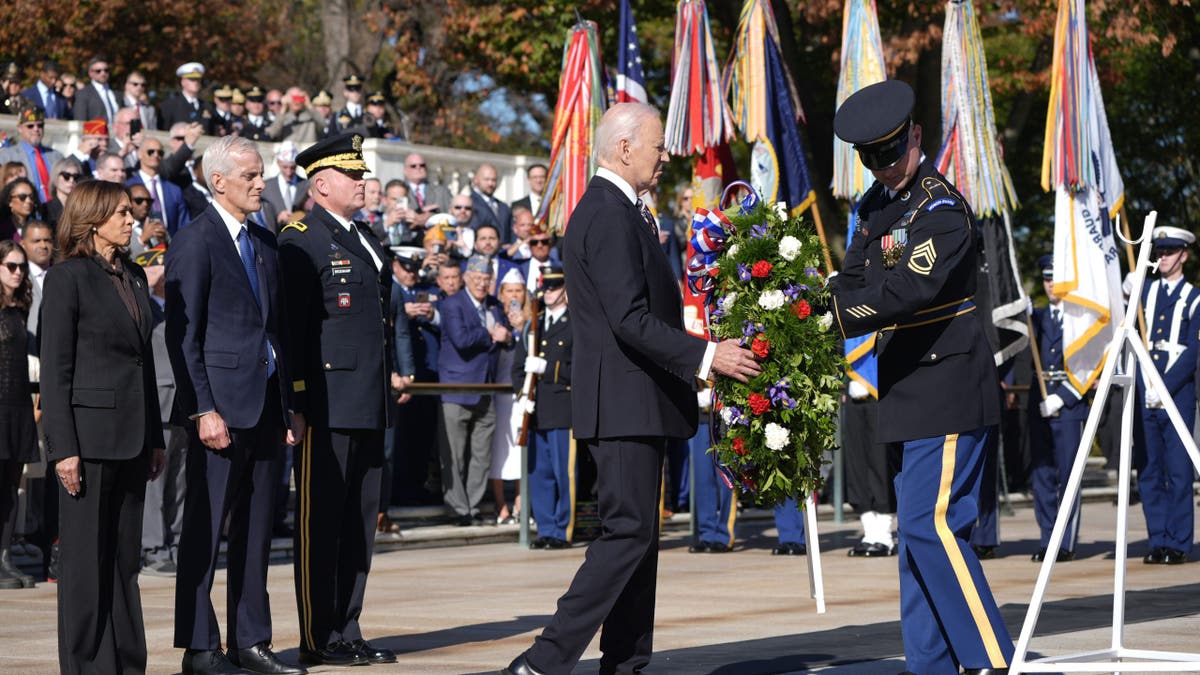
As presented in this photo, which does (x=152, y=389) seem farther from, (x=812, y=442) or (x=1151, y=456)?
(x=1151, y=456)

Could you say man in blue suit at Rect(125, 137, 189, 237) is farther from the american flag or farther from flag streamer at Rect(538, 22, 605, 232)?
the american flag

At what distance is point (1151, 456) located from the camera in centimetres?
1385

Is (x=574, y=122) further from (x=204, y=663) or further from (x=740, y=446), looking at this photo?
(x=740, y=446)

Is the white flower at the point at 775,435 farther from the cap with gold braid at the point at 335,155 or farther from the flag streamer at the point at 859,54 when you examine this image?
the flag streamer at the point at 859,54

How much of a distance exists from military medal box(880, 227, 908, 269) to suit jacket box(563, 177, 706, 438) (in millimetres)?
877

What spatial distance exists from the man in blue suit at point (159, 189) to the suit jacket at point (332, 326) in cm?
794

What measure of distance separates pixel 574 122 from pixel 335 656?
29.6ft

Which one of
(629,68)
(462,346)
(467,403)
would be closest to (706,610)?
(467,403)

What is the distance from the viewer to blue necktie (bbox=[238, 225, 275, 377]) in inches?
318

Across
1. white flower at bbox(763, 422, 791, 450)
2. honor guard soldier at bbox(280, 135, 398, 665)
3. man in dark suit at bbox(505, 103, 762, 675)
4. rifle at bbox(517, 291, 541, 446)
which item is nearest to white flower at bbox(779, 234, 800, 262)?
man in dark suit at bbox(505, 103, 762, 675)

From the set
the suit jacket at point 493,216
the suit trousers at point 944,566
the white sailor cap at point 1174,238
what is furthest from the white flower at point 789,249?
the suit jacket at point 493,216

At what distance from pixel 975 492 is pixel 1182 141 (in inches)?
1050

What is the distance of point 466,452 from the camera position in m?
16.6

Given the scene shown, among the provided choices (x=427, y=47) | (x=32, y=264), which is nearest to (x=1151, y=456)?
(x=32, y=264)
